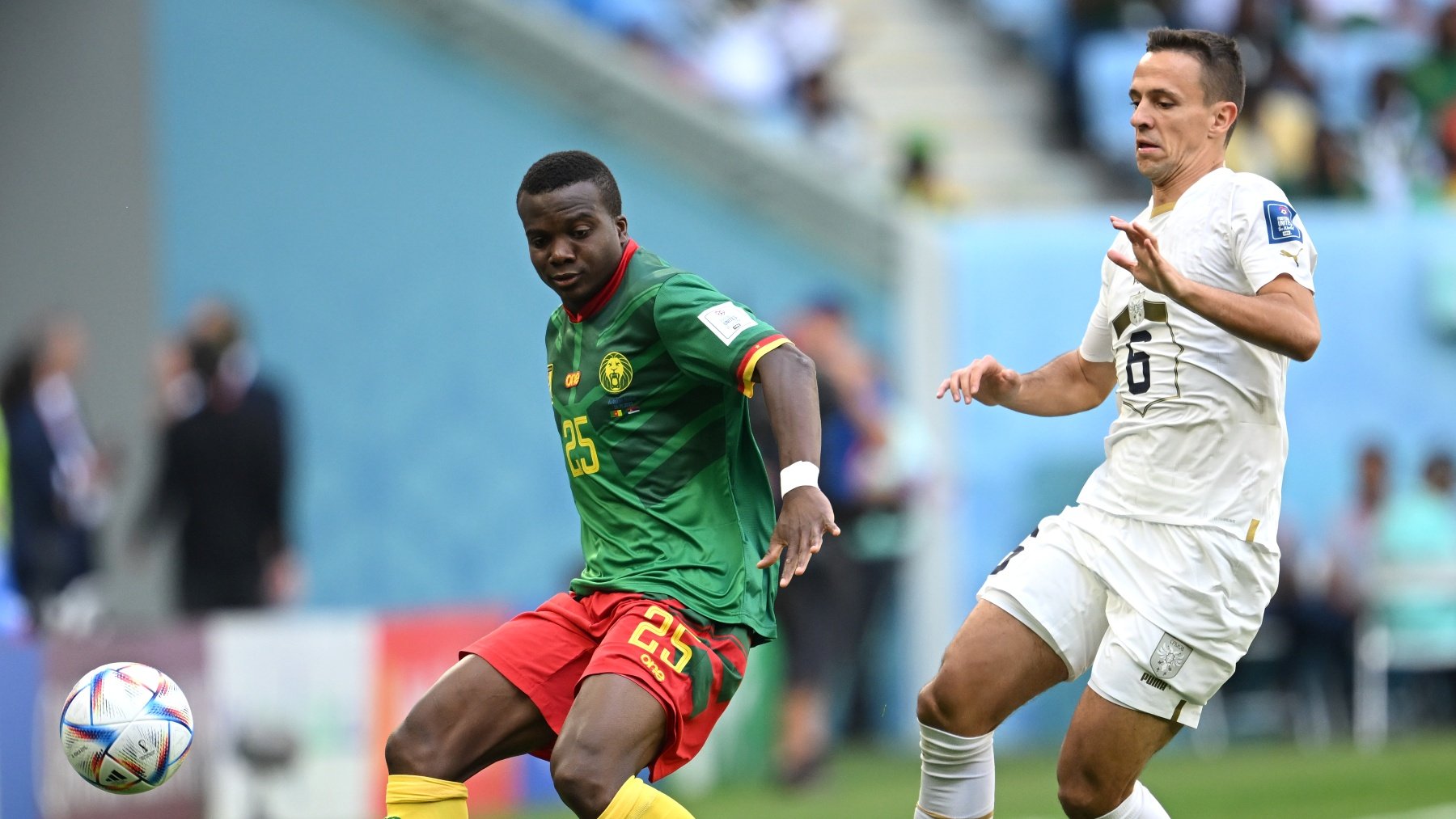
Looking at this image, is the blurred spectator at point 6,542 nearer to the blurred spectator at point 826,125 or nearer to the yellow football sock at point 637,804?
the yellow football sock at point 637,804

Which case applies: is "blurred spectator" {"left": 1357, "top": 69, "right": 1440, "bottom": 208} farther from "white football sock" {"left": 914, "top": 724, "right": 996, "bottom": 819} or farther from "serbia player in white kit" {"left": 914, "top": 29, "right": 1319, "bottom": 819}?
"white football sock" {"left": 914, "top": 724, "right": 996, "bottom": 819}

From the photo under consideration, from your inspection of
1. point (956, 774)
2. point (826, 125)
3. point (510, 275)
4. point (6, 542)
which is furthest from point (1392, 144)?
point (956, 774)

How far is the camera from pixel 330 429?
1527 centimetres

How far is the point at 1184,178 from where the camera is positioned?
6176 millimetres

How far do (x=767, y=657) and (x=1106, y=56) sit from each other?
6535 millimetres

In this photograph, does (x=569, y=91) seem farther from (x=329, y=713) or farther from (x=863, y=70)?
(x=329, y=713)

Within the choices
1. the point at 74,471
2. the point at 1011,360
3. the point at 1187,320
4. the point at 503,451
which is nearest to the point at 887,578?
the point at 1011,360

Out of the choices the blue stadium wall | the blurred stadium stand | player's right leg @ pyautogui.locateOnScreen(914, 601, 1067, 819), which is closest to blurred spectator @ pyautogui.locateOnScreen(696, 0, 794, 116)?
the blurred stadium stand

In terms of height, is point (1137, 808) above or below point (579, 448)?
below

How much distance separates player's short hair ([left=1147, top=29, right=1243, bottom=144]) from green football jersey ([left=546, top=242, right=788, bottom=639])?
57.5 inches

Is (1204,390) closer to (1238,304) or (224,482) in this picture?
(1238,304)

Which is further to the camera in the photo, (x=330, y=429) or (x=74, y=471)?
(x=330, y=429)

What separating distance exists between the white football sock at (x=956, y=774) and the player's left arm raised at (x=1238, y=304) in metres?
1.44

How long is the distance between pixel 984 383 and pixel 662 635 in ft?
4.51
